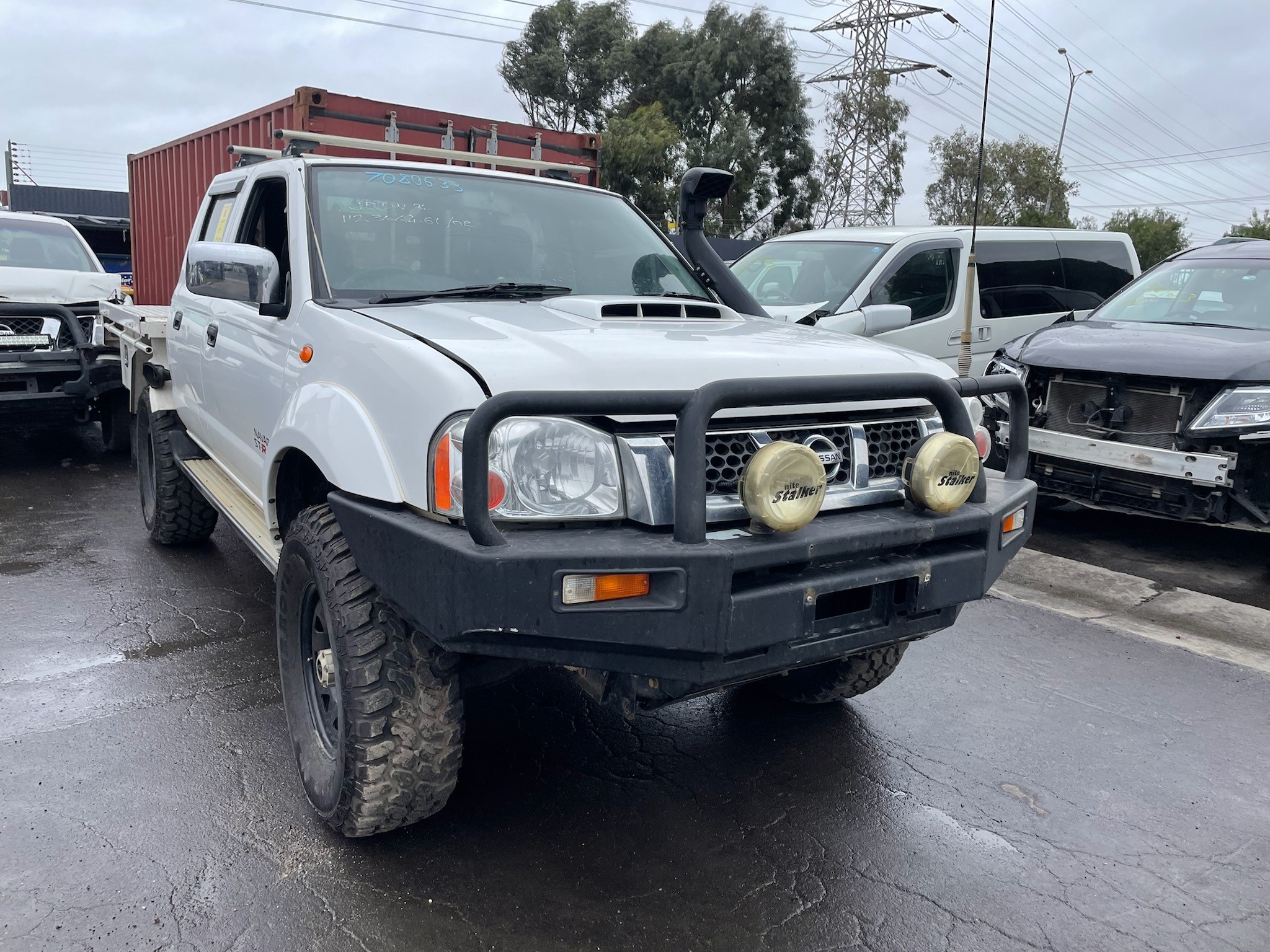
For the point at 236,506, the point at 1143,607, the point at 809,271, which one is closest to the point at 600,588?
the point at 236,506

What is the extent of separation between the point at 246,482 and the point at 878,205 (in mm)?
31017

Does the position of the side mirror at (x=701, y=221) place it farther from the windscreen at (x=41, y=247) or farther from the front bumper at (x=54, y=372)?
the windscreen at (x=41, y=247)

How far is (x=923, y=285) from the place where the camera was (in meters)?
8.21

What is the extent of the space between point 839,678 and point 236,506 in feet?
8.21

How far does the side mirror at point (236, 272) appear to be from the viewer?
3162 millimetres

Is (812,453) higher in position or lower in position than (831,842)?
higher

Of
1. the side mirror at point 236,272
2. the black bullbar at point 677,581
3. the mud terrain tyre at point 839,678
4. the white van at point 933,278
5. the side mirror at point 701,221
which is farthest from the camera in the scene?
the white van at point 933,278

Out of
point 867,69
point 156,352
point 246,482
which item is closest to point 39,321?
point 156,352

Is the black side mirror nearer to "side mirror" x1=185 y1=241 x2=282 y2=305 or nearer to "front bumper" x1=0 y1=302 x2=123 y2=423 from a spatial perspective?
"side mirror" x1=185 y1=241 x2=282 y2=305

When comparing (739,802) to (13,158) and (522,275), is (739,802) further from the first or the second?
(13,158)

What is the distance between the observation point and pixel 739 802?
10.2 feet

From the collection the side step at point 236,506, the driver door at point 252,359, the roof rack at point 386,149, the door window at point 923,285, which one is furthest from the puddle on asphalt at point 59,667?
the door window at point 923,285

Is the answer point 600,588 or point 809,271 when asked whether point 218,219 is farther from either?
point 809,271

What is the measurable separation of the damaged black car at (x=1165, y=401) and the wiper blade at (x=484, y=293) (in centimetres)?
316
